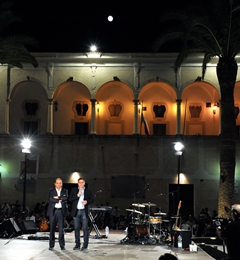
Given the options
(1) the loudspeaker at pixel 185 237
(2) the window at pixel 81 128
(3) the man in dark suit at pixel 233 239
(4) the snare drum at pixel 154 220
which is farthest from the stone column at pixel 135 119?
(3) the man in dark suit at pixel 233 239

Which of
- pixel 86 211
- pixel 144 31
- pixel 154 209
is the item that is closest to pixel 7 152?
pixel 154 209

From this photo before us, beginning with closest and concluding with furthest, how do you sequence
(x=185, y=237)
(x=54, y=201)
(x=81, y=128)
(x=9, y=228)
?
(x=54, y=201), (x=185, y=237), (x=9, y=228), (x=81, y=128)

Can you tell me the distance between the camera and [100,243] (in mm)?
19781

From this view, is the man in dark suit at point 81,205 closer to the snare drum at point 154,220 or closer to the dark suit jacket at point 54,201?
the dark suit jacket at point 54,201

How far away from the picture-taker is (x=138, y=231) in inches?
783

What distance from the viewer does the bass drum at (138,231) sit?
65.2ft

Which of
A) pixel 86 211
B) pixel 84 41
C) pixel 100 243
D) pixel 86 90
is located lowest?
pixel 100 243

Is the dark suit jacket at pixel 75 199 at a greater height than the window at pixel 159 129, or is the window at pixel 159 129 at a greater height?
the window at pixel 159 129

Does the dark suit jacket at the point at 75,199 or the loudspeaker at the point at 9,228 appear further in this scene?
the loudspeaker at the point at 9,228

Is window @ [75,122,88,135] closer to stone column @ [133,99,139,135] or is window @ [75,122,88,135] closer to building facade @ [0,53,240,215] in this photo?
building facade @ [0,53,240,215]

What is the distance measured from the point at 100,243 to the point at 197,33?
1214 centimetres

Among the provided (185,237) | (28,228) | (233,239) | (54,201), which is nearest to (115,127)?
(28,228)

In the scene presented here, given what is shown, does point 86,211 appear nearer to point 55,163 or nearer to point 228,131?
point 228,131

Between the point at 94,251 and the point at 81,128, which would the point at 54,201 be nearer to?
the point at 94,251
